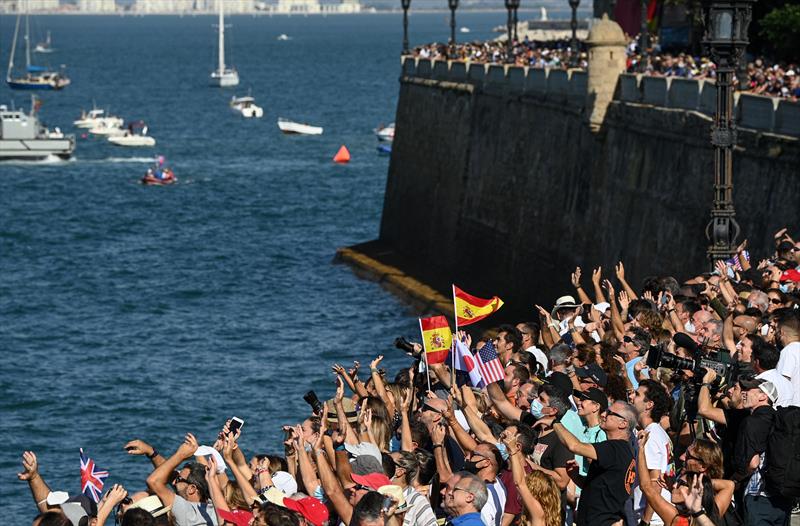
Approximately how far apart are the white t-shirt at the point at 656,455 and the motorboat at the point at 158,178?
67.1m

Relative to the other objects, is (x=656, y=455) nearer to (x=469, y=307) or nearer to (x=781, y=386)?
(x=781, y=386)

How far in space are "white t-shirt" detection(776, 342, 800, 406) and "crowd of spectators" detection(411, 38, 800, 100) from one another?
1521 centimetres

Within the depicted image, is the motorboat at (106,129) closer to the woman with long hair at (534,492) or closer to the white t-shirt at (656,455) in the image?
the white t-shirt at (656,455)

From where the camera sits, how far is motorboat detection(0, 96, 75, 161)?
8388 cm

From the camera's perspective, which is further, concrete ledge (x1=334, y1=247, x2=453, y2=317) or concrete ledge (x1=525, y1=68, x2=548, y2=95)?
concrete ledge (x1=334, y1=247, x2=453, y2=317)

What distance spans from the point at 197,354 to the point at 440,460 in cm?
2785

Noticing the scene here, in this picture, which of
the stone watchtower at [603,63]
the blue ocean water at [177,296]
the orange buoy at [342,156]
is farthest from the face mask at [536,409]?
the orange buoy at [342,156]

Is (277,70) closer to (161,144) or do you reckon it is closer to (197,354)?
(161,144)

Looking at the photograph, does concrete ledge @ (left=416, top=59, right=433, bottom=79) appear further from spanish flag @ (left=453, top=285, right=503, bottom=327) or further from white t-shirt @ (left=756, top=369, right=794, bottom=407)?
white t-shirt @ (left=756, top=369, right=794, bottom=407)

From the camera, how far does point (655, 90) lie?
104 ft

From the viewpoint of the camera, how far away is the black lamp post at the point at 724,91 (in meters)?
18.8

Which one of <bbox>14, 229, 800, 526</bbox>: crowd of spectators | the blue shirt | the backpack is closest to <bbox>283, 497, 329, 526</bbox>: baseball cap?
<bbox>14, 229, 800, 526</bbox>: crowd of spectators

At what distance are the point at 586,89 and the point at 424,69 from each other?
15.1m

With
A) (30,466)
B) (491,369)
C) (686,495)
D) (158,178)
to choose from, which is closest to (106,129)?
(158,178)
